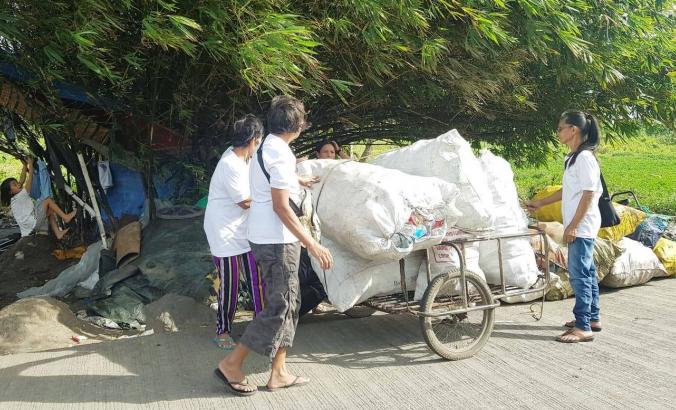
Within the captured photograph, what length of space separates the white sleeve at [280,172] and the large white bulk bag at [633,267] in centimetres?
412

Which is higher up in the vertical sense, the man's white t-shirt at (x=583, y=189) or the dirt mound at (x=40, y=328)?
the man's white t-shirt at (x=583, y=189)

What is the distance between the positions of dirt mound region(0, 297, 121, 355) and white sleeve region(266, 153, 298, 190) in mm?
2459

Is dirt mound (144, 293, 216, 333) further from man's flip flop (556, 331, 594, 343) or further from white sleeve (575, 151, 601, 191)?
white sleeve (575, 151, 601, 191)

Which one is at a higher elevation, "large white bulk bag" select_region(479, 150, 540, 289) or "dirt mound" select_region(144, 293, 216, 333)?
"large white bulk bag" select_region(479, 150, 540, 289)

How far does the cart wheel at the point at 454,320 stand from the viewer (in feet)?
13.9

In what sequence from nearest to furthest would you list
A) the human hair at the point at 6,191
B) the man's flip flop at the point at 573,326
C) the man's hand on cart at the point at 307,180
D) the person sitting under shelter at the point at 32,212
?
the man's hand on cart at the point at 307,180 < the man's flip flop at the point at 573,326 < the person sitting under shelter at the point at 32,212 < the human hair at the point at 6,191

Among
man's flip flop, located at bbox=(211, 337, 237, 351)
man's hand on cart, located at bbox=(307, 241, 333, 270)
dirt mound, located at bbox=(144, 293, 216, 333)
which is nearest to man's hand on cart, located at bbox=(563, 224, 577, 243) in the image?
man's hand on cart, located at bbox=(307, 241, 333, 270)

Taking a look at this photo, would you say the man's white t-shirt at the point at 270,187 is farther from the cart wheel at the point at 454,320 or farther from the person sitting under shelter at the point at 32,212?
the person sitting under shelter at the point at 32,212

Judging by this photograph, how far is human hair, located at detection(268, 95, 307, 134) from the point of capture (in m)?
3.58

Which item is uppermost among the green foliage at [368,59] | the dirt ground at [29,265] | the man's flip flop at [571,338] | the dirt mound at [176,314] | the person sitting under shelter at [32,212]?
the green foliage at [368,59]

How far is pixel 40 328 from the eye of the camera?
4887mm

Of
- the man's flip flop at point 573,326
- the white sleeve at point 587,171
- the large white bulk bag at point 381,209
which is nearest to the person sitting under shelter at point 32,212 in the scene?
the large white bulk bag at point 381,209

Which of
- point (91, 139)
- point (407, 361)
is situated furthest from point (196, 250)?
point (407, 361)

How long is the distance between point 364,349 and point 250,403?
1.20 m
